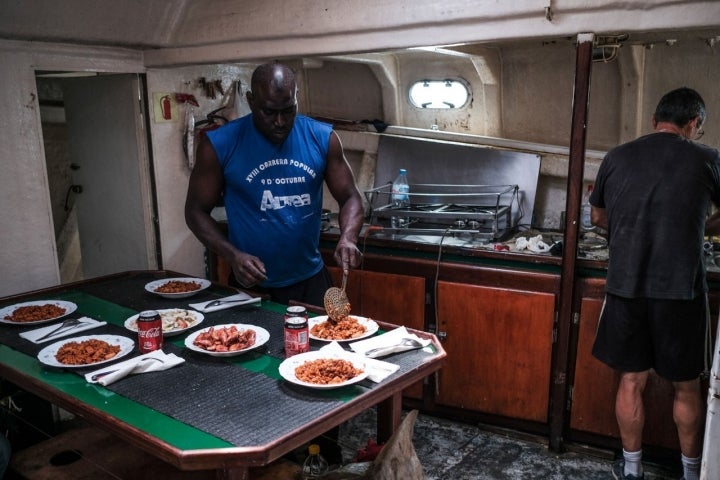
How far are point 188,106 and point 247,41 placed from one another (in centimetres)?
90

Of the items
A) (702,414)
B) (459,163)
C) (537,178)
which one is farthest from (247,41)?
(702,414)

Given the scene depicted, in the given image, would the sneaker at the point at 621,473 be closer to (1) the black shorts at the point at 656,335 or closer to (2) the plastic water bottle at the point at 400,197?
(1) the black shorts at the point at 656,335

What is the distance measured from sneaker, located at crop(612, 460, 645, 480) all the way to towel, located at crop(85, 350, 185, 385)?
7.27 ft

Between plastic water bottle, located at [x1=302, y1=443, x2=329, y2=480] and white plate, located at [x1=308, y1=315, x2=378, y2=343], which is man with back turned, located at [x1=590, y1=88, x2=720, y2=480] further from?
plastic water bottle, located at [x1=302, y1=443, x2=329, y2=480]

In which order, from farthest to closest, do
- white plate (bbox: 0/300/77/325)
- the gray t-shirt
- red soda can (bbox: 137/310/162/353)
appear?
the gray t-shirt → white plate (bbox: 0/300/77/325) → red soda can (bbox: 137/310/162/353)

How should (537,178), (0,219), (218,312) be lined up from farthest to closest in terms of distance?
(537,178), (0,219), (218,312)

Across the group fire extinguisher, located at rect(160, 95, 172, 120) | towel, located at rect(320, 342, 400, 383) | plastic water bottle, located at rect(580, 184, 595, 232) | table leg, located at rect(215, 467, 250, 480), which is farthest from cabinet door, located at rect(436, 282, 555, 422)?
fire extinguisher, located at rect(160, 95, 172, 120)

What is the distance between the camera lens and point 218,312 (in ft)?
8.77

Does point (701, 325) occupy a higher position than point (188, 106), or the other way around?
point (188, 106)

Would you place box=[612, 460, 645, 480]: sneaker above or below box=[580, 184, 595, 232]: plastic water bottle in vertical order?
below

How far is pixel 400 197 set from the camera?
4.30 meters

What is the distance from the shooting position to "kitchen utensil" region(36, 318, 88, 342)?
2387 millimetres

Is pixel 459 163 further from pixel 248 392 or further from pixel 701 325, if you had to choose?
pixel 248 392

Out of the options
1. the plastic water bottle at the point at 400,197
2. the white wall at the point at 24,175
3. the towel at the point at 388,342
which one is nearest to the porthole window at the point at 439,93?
the plastic water bottle at the point at 400,197
